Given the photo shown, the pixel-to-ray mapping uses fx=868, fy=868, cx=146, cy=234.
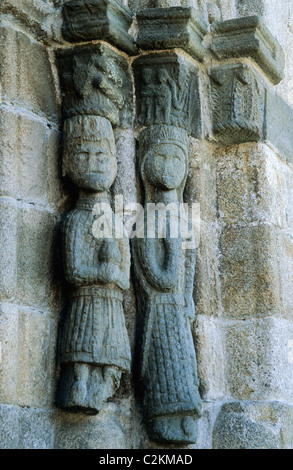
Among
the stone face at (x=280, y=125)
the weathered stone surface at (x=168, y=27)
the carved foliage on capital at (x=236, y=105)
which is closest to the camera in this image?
the weathered stone surface at (x=168, y=27)

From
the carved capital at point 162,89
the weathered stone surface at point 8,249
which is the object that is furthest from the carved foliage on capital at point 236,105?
the weathered stone surface at point 8,249

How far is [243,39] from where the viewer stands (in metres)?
3.61

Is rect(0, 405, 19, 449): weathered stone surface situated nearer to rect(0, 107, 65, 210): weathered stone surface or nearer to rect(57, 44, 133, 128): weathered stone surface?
rect(0, 107, 65, 210): weathered stone surface

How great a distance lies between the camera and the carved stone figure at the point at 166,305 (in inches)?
122

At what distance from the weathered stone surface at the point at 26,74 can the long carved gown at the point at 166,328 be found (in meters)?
0.63

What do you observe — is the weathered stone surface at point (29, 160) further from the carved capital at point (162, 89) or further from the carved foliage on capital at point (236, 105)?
the carved foliage on capital at point (236, 105)

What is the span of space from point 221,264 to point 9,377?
111 cm

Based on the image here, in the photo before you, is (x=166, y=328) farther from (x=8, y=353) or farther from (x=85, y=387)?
(x=8, y=353)

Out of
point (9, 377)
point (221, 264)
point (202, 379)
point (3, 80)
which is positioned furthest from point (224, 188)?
point (9, 377)

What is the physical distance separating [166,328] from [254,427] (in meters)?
0.51

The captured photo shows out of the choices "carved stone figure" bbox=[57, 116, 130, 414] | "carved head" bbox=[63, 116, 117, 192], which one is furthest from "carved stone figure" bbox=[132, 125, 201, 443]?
"carved head" bbox=[63, 116, 117, 192]

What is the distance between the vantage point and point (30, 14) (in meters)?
3.26

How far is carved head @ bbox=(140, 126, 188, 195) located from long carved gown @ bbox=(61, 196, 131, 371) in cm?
36

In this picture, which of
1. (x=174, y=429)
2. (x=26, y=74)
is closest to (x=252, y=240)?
(x=174, y=429)
